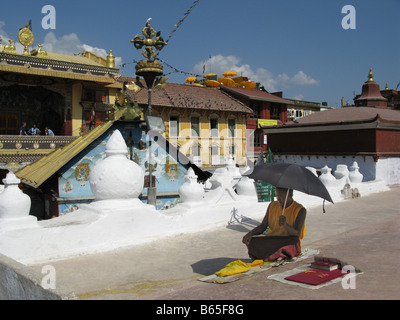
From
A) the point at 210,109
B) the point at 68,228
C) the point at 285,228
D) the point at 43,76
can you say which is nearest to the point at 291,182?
the point at 285,228

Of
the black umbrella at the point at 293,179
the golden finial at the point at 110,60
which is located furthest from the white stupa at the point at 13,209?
the golden finial at the point at 110,60

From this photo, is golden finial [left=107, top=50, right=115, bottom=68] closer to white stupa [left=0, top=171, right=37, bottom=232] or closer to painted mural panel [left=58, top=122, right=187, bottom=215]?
painted mural panel [left=58, top=122, right=187, bottom=215]

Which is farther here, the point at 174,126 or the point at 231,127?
the point at 231,127

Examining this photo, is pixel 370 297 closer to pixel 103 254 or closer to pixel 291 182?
pixel 291 182

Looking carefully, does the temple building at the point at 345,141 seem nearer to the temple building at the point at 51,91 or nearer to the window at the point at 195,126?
the window at the point at 195,126

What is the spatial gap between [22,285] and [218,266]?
2.70 m

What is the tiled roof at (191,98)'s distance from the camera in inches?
1388

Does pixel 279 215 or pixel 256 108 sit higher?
pixel 256 108

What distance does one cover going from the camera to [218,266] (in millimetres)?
5824

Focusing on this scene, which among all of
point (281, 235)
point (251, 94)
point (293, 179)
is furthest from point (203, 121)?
point (281, 235)

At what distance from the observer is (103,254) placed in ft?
21.2

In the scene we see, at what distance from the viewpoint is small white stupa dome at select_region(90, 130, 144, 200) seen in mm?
6816

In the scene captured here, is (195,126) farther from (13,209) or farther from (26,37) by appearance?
(13,209)

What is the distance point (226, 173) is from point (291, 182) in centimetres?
884
